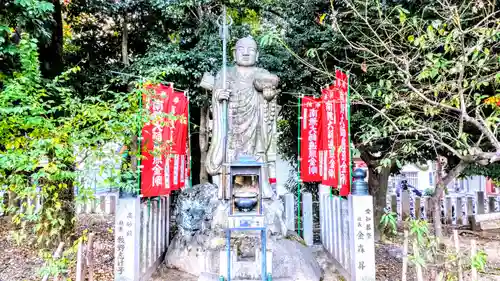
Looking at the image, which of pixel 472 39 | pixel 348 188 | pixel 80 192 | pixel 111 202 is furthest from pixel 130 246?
pixel 111 202

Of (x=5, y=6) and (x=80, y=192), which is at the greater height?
(x=5, y=6)

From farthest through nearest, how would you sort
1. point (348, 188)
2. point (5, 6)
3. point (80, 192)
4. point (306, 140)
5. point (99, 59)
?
point (99, 59) < point (306, 140) < point (348, 188) < point (5, 6) < point (80, 192)

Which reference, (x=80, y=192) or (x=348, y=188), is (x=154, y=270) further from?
(x=348, y=188)

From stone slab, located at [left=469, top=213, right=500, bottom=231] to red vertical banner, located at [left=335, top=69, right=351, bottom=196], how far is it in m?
7.93

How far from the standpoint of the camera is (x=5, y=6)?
5.20 metres

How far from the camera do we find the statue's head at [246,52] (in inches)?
267

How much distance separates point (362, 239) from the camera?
4.99 meters

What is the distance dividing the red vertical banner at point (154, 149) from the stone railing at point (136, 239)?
0.86 feet

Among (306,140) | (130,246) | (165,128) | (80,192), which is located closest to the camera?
(80,192)

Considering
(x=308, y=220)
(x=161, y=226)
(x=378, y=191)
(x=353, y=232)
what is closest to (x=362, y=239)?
(x=353, y=232)

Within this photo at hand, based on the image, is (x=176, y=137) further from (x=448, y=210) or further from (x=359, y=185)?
(x=448, y=210)

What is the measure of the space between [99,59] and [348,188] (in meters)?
7.09

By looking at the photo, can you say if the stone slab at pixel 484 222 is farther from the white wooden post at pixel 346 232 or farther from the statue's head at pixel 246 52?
the statue's head at pixel 246 52

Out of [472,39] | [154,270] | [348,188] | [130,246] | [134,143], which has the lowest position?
[154,270]
